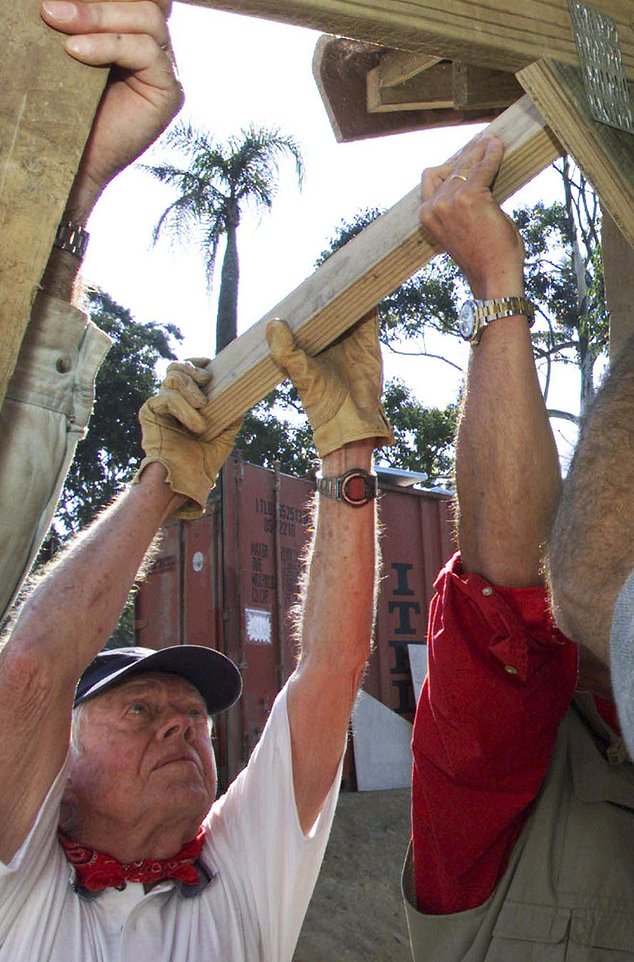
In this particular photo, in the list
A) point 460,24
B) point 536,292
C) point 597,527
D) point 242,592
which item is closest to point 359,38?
point 460,24

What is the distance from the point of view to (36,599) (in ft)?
6.74

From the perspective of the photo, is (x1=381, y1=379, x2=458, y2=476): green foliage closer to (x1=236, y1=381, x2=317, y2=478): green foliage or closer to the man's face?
(x1=236, y1=381, x2=317, y2=478): green foliage

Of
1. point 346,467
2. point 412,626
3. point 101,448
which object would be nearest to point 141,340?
point 101,448

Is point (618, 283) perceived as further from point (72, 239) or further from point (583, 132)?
point (72, 239)

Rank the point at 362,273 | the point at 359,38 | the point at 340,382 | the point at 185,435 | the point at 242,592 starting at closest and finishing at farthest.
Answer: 1. the point at 359,38
2. the point at 362,273
3. the point at 340,382
4. the point at 185,435
5. the point at 242,592

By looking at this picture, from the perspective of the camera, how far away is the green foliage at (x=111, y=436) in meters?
18.2

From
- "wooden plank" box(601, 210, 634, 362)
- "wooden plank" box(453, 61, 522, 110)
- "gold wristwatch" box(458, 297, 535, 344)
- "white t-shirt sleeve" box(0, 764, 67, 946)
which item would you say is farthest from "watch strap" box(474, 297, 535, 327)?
"white t-shirt sleeve" box(0, 764, 67, 946)

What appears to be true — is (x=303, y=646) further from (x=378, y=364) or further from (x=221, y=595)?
(x=221, y=595)

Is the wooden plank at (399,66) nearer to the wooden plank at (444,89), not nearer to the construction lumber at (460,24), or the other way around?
the wooden plank at (444,89)

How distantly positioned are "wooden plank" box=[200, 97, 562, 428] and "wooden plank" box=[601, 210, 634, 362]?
0.58 m

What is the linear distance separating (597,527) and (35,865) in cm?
137

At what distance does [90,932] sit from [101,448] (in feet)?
56.6

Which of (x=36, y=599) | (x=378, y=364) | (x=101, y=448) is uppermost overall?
(x=101, y=448)

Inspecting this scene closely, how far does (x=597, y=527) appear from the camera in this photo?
1.16 m
